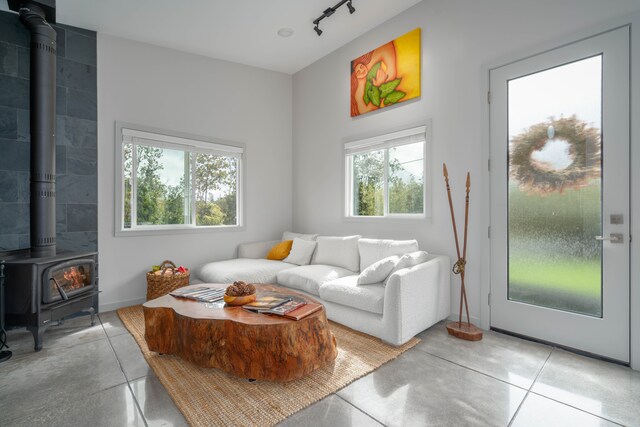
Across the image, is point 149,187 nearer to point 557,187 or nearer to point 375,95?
point 375,95

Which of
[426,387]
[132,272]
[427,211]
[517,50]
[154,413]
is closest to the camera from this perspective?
[154,413]

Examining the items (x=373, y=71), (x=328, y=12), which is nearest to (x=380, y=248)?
(x=373, y=71)

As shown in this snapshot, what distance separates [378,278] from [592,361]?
1605 millimetres

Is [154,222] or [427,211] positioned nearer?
[427,211]

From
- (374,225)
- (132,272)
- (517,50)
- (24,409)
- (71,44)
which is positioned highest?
(71,44)

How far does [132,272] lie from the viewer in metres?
3.83

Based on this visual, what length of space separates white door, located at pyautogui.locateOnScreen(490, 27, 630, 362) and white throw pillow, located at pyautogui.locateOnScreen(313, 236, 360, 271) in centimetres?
141

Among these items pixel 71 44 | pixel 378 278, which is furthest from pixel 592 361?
pixel 71 44

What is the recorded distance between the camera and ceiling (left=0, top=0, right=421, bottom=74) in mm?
3271

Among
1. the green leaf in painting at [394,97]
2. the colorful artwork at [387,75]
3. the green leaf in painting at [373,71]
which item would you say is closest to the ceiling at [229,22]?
the colorful artwork at [387,75]

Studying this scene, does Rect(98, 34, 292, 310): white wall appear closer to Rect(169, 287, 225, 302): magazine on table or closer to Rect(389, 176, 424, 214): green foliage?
Rect(169, 287, 225, 302): magazine on table

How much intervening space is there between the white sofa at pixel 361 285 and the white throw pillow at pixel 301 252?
0.06m

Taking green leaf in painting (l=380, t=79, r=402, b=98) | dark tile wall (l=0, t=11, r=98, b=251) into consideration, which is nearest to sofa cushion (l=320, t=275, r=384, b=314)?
green leaf in painting (l=380, t=79, r=402, b=98)

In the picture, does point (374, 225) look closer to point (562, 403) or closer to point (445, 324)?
point (445, 324)
